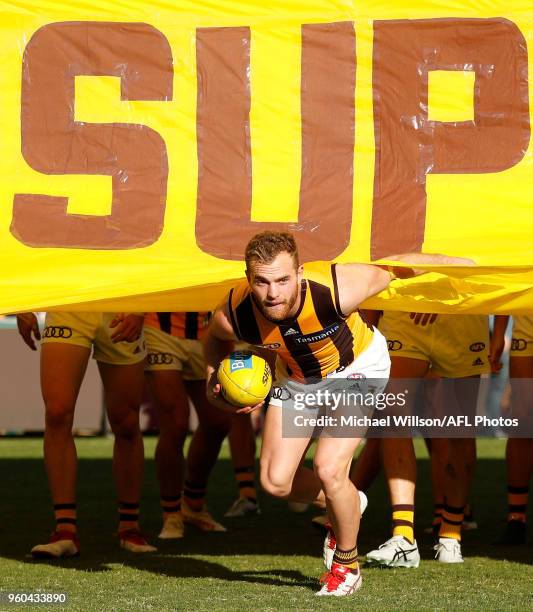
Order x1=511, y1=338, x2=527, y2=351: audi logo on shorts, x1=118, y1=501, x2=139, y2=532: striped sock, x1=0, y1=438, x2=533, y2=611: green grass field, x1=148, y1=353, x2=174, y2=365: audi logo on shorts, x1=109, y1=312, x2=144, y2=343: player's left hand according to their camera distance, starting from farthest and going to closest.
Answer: x1=148, y1=353, x2=174, y2=365: audi logo on shorts
x1=511, y1=338, x2=527, y2=351: audi logo on shorts
x1=118, y1=501, x2=139, y2=532: striped sock
x1=109, y1=312, x2=144, y2=343: player's left hand
x1=0, y1=438, x2=533, y2=611: green grass field

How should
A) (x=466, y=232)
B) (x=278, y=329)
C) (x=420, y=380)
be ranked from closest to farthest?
(x=278, y=329) → (x=466, y=232) → (x=420, y=380)

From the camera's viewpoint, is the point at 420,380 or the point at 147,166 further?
the point at 420,380

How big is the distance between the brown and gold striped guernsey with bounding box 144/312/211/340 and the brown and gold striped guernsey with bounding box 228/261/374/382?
7.69 ft

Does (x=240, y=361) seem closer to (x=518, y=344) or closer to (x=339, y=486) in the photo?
(x=339, y=486)

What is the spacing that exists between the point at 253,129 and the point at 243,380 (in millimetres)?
1816

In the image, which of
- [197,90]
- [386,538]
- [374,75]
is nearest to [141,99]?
[197,90]

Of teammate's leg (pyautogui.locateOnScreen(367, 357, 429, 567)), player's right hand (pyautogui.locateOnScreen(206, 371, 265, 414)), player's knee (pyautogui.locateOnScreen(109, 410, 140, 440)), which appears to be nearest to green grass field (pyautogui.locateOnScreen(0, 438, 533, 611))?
teammate's leg (pyautogui.locateOnScreen(367, 357, 429, 567))

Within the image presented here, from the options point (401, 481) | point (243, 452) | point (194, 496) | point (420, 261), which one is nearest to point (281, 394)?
point (420, 261)

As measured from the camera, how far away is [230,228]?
742 centimetres

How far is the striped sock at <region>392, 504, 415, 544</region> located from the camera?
7.61 m

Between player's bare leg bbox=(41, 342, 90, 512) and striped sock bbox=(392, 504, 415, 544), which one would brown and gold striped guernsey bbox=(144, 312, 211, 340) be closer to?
player's bare leg bbox=(41, 342, 90, 512)

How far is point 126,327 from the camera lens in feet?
26.1

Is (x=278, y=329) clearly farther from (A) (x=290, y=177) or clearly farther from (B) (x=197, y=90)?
(B) (x=197, y=90)

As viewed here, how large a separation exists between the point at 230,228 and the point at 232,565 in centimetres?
199
